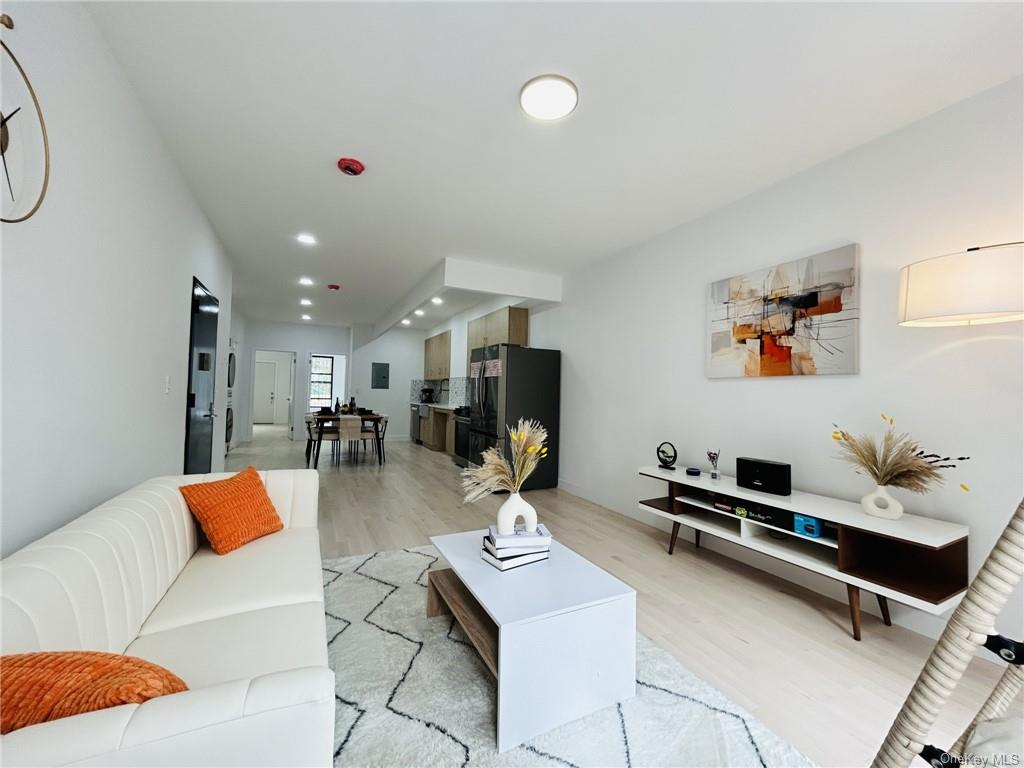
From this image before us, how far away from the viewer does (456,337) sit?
7.68 metres

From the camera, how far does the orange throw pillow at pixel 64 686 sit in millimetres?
667

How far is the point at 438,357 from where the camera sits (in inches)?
333

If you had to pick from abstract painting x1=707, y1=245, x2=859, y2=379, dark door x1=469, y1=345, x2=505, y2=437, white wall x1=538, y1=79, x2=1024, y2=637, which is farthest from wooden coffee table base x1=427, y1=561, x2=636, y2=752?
dark door x1=469, y1=345, x2=505, y2=437

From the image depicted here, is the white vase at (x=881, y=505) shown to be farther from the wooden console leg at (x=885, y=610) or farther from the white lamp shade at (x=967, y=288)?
the white lamp shade at (x=967, y=288)

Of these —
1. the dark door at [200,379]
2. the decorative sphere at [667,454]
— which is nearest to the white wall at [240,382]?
the dark door at [200,379]

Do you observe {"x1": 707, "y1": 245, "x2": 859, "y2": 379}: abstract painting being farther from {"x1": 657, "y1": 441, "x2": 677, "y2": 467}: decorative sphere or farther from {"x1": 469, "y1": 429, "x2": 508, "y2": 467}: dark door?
{"x1": 469, "y1": 429, "x2": 508, "y2": 467}: dark door

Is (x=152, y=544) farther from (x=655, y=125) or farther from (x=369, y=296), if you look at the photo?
(x=369, y=296)

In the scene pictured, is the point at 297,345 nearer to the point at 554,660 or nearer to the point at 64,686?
the point at 554,660

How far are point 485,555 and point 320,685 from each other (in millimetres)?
1112

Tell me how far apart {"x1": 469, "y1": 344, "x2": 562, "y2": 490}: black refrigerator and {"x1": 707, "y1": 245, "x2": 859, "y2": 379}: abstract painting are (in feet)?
7.12

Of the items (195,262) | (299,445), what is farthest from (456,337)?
(195,262)

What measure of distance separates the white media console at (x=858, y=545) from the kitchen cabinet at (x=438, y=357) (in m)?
5.87

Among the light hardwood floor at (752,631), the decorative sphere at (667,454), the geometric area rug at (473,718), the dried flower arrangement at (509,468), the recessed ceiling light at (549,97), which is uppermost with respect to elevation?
the recessed ceiling light at (549,97)

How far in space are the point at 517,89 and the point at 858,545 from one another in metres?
2.83
